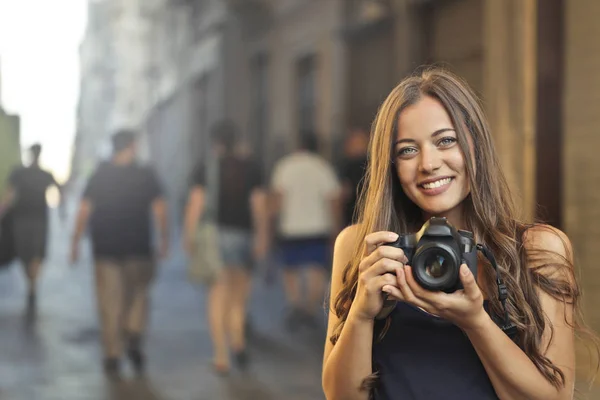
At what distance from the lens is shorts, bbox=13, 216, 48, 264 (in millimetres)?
9195

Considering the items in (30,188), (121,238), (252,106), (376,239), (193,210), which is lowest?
(121,238)

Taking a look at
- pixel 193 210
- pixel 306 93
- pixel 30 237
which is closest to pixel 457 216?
pixel 193 210

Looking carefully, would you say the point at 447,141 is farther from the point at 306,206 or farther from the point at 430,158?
the point at 306,206

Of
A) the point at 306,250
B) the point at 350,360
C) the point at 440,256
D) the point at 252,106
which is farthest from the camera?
the point at 252,106

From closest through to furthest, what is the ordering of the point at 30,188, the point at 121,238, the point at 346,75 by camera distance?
1. the point at 121,238
2. the point at 30,188
3. the point at 346,75

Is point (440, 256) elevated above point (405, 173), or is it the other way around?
point (405, 173)

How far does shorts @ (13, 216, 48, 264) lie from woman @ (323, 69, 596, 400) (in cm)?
730

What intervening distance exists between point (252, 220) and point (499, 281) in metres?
5.86

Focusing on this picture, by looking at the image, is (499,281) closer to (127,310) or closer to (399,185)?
(399,185)

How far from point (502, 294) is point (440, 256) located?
0.20 metres

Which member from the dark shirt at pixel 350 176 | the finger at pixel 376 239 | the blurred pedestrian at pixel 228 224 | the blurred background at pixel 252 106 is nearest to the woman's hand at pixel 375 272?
the finger at pixel 376 239

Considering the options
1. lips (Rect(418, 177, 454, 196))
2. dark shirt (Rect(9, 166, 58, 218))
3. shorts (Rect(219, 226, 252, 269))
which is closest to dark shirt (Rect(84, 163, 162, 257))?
shorts (Rect(219, 226, 252, 269))

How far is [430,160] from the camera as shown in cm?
215

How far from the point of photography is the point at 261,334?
9.14m
